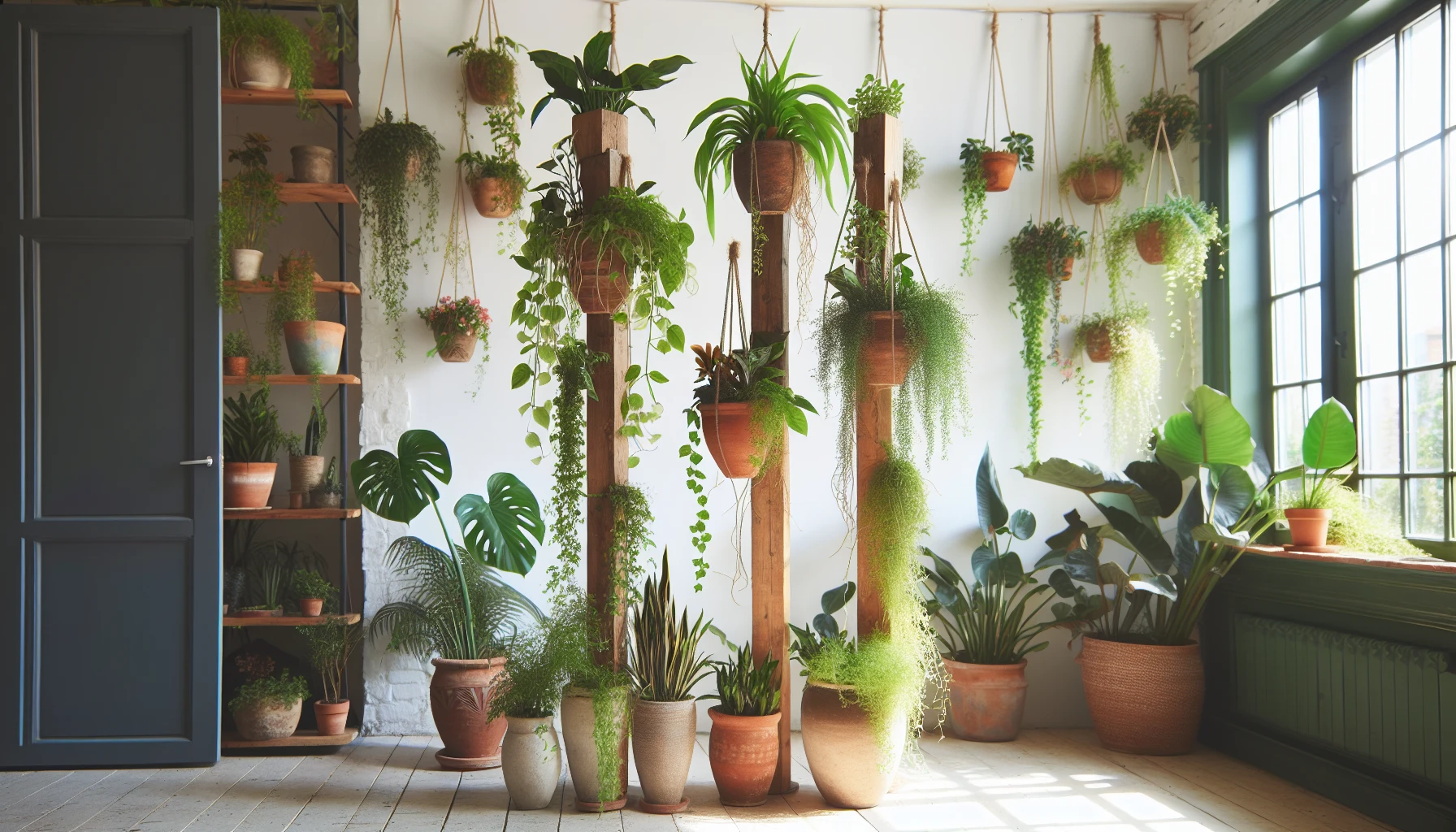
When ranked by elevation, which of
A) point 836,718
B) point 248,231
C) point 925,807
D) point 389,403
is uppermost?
point 248,231

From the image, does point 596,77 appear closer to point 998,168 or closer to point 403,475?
point 403,475

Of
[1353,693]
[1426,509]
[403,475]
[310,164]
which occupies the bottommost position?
[1353,693]

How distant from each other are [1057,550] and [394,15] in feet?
11.9

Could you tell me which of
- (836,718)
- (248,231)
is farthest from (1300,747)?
(248,231)

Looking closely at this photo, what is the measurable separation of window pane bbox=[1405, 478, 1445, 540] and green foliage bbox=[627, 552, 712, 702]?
8.19 ft

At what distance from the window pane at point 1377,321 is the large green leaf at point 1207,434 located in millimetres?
485

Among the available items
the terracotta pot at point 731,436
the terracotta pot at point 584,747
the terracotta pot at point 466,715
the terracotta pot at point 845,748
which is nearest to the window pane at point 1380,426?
the terracotta pot at point 845,748

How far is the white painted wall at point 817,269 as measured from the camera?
15.3 feet

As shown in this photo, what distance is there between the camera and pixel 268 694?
4176 mm

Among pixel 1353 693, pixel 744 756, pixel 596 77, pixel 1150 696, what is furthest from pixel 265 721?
pixel 1353 693

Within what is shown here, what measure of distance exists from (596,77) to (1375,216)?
2870 millimetres

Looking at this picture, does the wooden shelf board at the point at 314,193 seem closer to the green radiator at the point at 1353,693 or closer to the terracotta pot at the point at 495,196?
the terracotta pot at the point at 495,196

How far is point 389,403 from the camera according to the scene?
4641 mm

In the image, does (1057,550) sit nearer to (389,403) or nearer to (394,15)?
(389,403)
